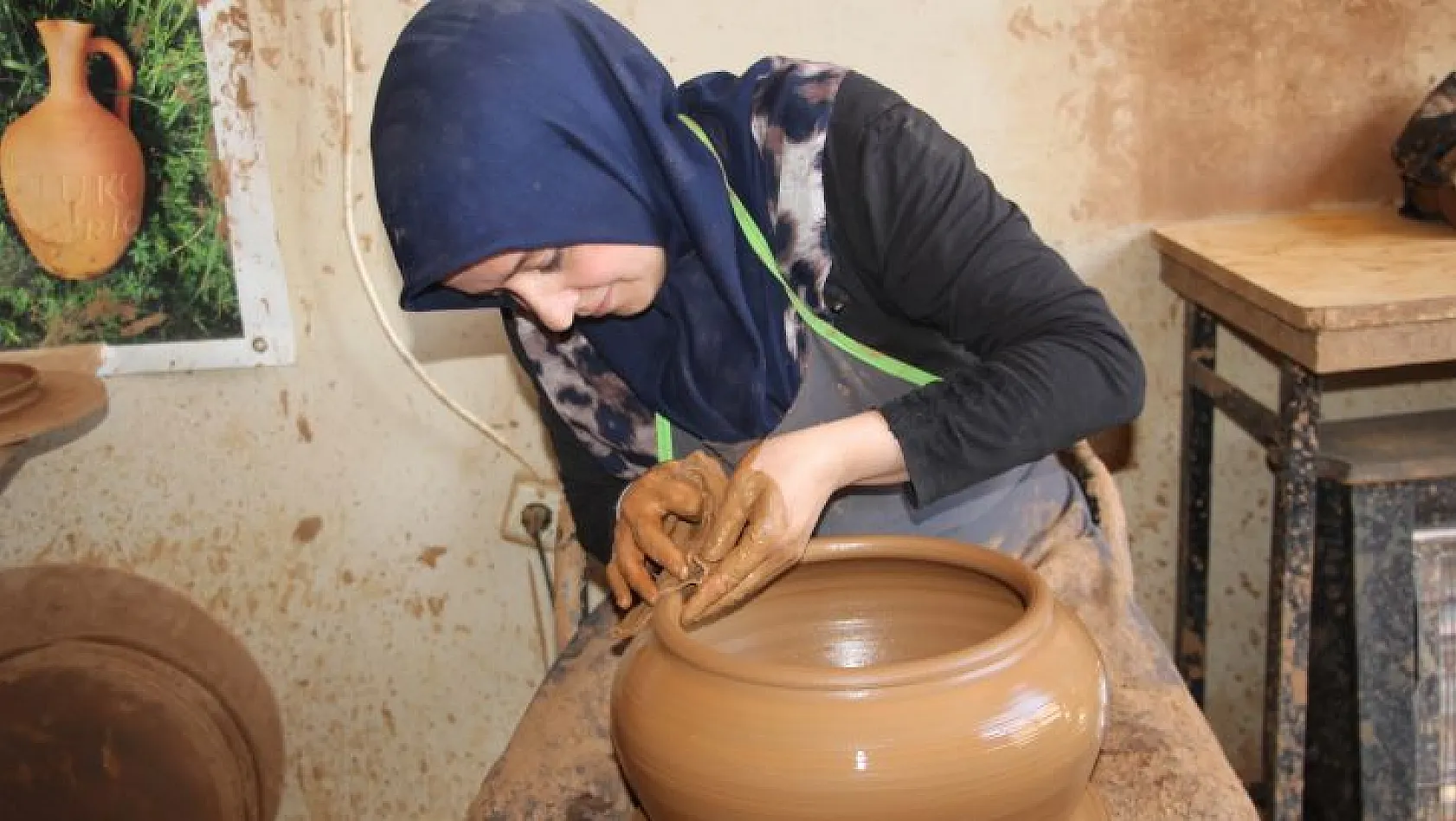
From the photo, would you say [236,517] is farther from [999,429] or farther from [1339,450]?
[1339,450]

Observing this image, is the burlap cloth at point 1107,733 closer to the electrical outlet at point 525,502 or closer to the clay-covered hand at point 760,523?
the clay-covered hand at point 760,523

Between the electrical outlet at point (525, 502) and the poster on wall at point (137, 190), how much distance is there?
0.40 meters

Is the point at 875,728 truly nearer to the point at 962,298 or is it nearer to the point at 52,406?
the point at 962,298

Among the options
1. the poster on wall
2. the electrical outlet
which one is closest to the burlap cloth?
the electrical outlet

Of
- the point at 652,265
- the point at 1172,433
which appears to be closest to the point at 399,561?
the point at 652,265

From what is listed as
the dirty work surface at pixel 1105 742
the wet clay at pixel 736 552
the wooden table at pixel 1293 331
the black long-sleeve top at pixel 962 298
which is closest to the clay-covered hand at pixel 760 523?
the wet clay at pixel 736 552

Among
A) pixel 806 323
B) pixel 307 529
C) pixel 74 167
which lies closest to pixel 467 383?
pixel 307 529

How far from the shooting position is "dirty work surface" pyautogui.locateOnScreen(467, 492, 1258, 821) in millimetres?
1126

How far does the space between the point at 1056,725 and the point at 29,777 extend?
1825 mm

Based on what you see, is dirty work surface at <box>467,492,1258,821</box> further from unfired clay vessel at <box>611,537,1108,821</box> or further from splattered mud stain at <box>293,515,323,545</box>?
splattered mud stain at <box>293,515,323,545</box>

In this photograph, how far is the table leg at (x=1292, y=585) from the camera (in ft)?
5.80

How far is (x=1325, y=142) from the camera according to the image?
6.91ft

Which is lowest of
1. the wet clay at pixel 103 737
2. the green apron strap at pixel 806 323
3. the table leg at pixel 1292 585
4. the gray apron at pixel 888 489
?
the wet clay at pixel 103 737

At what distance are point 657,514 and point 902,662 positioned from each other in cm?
26
